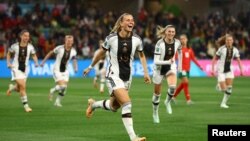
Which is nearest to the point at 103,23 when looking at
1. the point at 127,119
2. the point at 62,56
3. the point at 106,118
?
the point at 62,56

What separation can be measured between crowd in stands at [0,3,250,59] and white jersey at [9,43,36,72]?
811 inches

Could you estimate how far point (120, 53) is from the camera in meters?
16.3

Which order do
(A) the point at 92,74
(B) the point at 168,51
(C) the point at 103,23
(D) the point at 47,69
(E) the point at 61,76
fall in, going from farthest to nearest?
(C) the point at 103,23 < (A) the point at 92,74 < (D) the point at 47,69 < (E) the point at 61,76 < (B) the point at 168,51

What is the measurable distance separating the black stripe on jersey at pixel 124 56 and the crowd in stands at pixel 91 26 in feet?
94.5

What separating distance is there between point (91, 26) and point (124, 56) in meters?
33.2

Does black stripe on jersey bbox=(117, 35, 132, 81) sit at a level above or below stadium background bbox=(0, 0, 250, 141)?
above

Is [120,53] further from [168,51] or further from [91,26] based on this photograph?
[91,26]

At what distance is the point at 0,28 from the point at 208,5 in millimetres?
18065

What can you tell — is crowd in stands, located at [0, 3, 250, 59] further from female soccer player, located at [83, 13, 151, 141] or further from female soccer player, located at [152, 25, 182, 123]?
female soccer player, located at [83, 13, 151, 141]

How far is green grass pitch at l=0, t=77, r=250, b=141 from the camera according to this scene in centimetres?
1695

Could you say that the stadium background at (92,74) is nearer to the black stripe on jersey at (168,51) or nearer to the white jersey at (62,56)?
the white jersey at (62,56)

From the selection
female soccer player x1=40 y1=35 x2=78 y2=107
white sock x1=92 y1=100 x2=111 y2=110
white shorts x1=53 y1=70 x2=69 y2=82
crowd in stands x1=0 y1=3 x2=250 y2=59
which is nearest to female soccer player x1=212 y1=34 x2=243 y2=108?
female soccer player x1=40 y1=35 x2=78 y2=107

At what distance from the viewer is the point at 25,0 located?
2040 inches

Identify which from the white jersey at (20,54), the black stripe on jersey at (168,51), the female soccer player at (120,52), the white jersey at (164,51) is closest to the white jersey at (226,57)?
the white jersey at (164,51)
